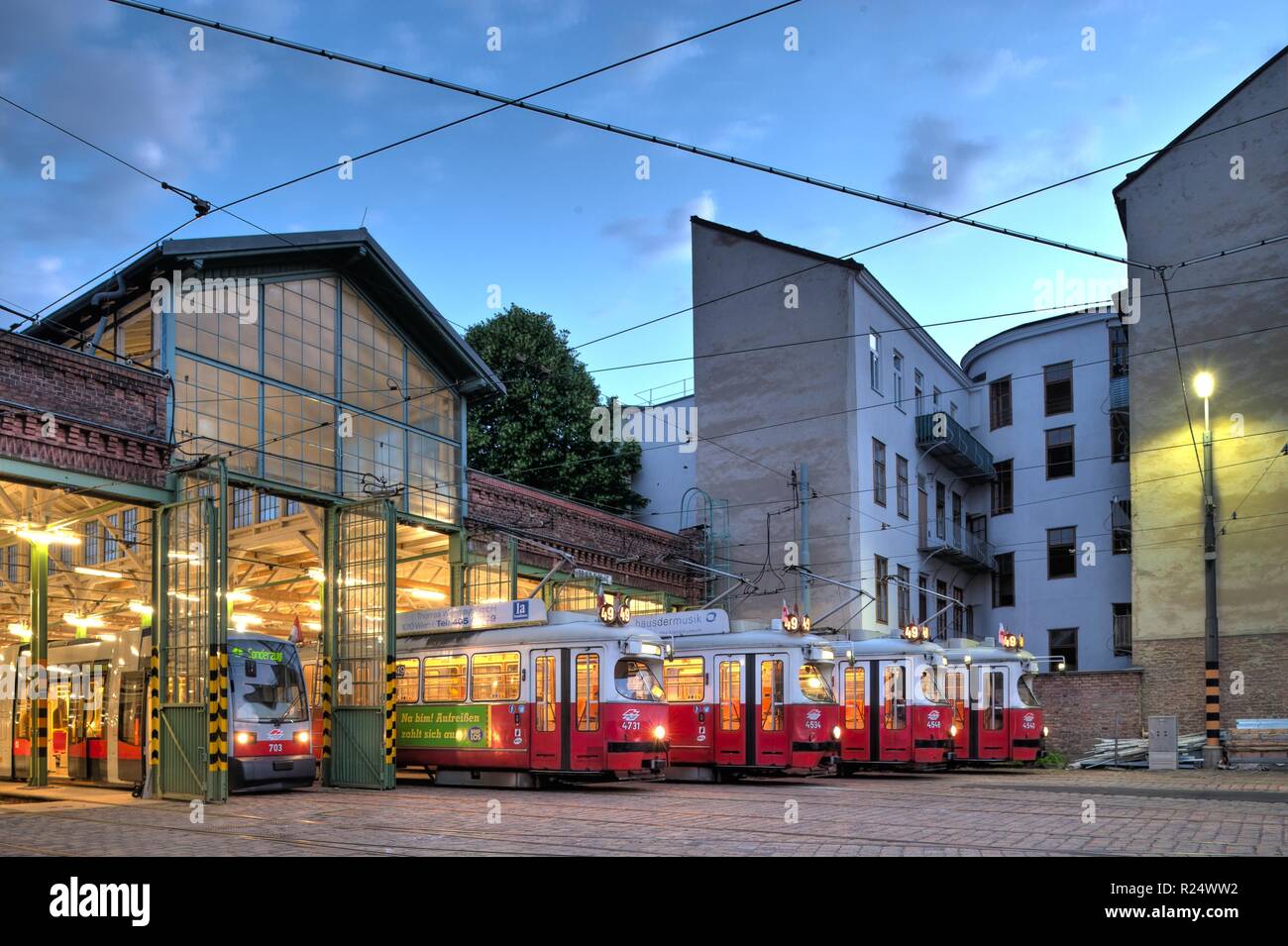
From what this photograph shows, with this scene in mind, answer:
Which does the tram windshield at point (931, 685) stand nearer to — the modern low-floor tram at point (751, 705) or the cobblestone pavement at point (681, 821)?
the modern low-floor tram at point (751, 705)

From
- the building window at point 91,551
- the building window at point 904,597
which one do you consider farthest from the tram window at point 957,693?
the building window at point 91,551

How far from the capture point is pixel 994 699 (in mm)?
29625

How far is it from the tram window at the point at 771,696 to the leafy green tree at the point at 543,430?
66.4 feet

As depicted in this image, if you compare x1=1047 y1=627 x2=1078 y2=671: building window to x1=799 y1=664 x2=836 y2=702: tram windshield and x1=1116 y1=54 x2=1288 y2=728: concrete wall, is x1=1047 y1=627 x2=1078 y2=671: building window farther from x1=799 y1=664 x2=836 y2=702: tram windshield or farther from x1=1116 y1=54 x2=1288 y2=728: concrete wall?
x1=799 y1=664 x2=836 y2=702: tram windshield

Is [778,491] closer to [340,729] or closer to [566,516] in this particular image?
[566,516]

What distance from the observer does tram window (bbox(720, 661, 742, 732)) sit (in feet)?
Result: 78.7

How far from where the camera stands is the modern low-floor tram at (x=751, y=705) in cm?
2362

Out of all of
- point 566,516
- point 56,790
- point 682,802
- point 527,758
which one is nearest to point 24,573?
point 56,790

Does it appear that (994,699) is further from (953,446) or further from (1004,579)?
(1004,579)

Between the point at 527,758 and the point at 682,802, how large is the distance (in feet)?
13.7

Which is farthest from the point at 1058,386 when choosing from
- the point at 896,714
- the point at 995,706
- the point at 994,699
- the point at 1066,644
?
the point at 896,714

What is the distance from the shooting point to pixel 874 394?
3756cm

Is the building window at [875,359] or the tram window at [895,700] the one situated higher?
the building window at [875,359]

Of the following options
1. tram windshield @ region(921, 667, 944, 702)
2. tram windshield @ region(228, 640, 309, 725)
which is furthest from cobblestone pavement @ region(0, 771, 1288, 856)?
tram windshield @ region(921, 667, 944, 702)
